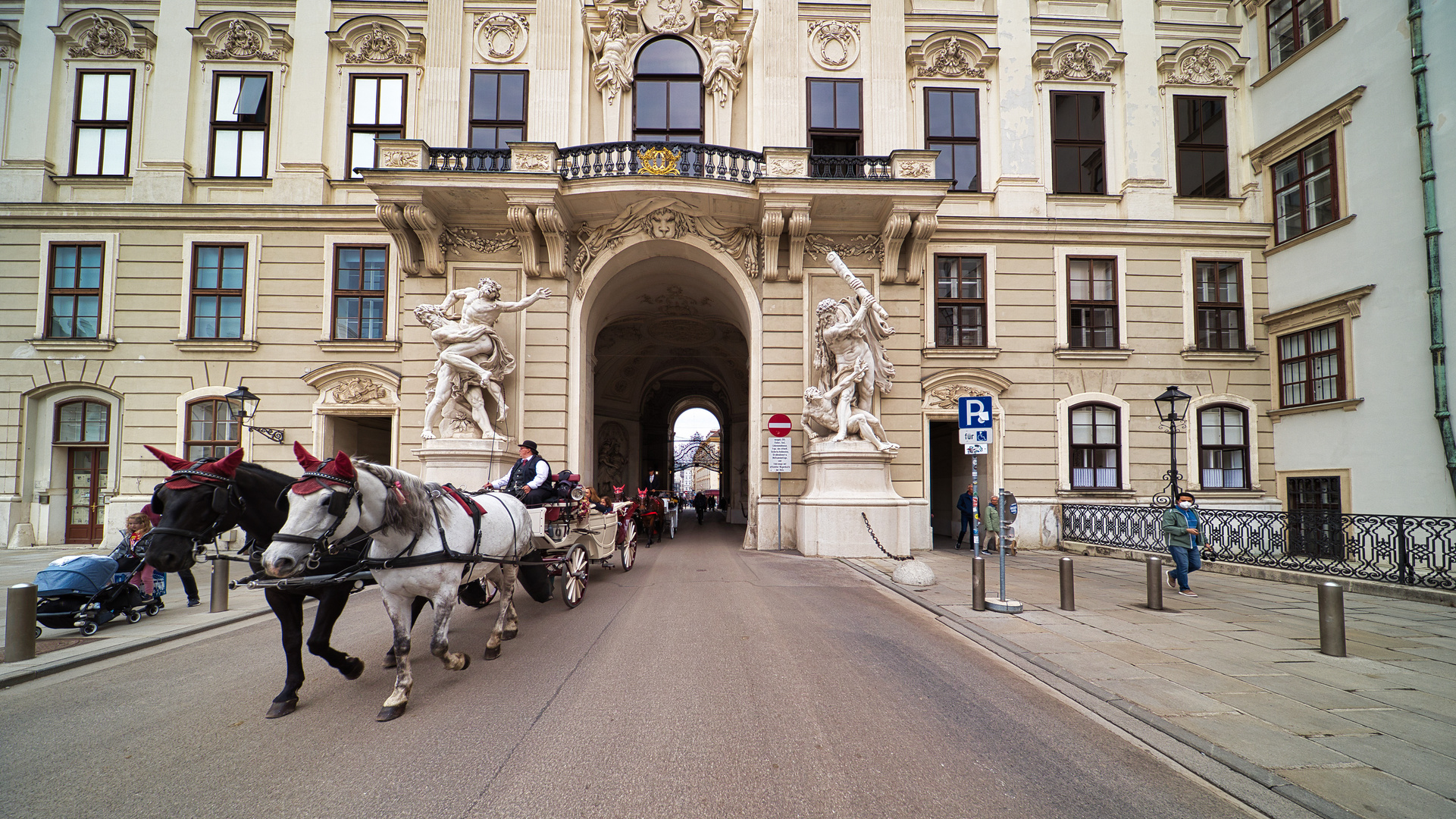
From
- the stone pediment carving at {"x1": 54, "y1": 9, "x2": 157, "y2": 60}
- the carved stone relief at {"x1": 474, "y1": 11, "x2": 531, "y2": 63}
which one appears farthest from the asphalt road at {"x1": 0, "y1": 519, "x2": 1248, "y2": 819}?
the stone pediment carving at {"x1": 54, "y1": 9, "x2": 157, "y2": 60}

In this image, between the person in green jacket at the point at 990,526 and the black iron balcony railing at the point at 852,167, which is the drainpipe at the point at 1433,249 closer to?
the person in green jacket at the point at 990,526

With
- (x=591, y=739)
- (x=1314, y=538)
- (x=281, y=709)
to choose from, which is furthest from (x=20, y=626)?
(x=1314, y=538)

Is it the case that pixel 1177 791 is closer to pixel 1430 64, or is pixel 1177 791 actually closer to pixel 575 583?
pixel 575 583

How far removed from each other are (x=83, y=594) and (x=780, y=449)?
11929 millimetres

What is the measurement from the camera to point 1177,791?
3.70 metres

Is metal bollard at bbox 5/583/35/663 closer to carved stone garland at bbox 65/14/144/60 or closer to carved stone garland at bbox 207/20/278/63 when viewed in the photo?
carved stone garland at bbox 207/20/278/63

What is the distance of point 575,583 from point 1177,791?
6.75m

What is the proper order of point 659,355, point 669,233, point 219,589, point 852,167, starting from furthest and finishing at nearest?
point 659,355, point 669,233, point 852,167, point 219,589

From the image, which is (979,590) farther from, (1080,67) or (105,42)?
(105,42)

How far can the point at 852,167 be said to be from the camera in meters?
16.0

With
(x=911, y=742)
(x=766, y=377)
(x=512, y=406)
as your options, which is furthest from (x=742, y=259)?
(x=911, y=742)

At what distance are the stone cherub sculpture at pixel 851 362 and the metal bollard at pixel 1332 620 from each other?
339 inches

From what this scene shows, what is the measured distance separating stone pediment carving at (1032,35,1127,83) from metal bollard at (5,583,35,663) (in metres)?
22.2

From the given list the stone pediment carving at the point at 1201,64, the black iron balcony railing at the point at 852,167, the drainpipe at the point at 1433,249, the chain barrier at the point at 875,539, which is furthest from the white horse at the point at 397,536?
the stone pediment carving at the point at 1201,64
